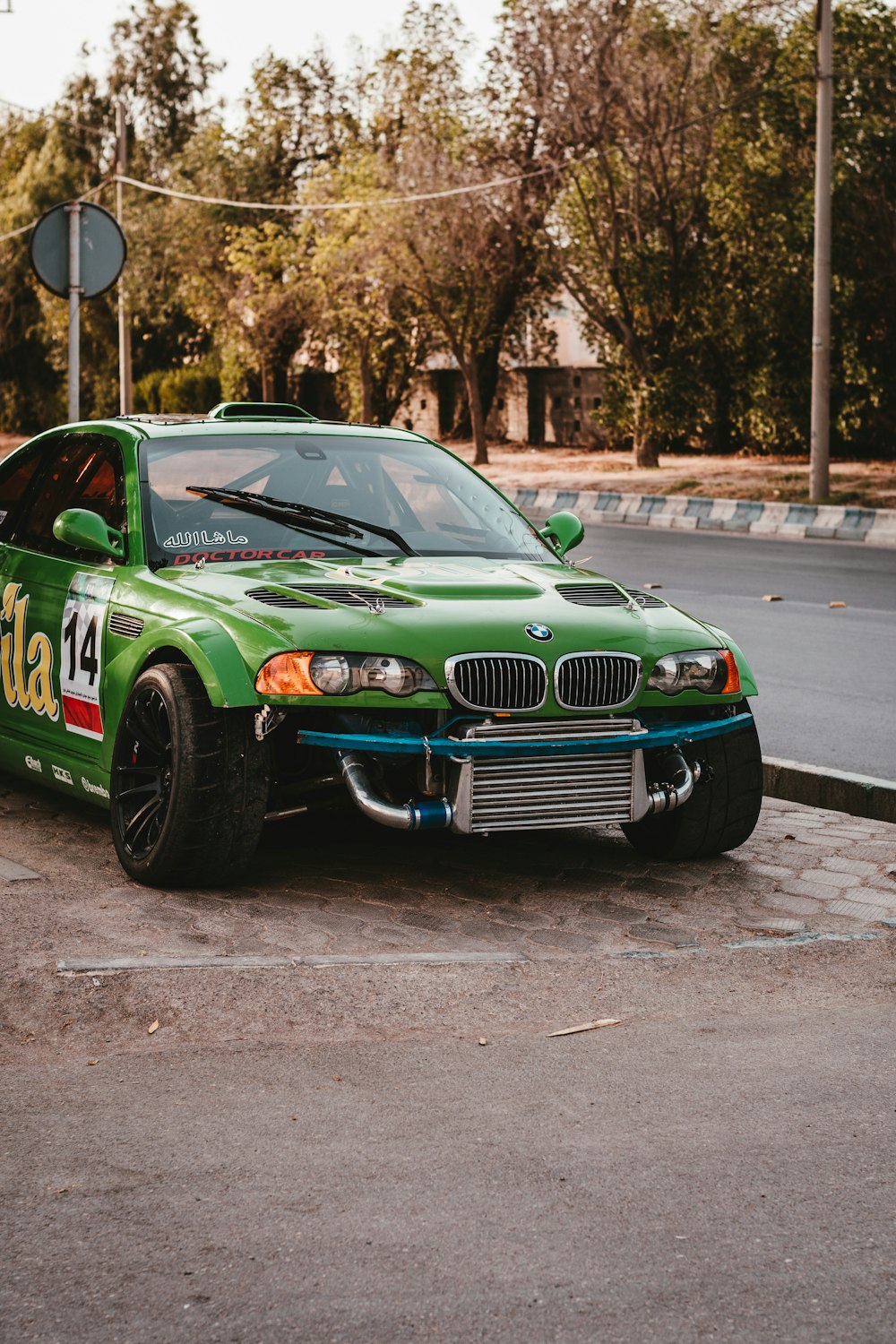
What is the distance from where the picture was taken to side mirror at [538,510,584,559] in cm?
716

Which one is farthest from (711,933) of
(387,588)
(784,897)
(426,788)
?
(387,588)

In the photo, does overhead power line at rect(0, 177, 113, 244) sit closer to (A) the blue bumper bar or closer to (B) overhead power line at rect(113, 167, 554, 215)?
(B) overhead power line at rect(113, 167, 554, 215)

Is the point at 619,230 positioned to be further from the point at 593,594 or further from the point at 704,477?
the point at 593,594

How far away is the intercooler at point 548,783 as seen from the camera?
5.52 metres

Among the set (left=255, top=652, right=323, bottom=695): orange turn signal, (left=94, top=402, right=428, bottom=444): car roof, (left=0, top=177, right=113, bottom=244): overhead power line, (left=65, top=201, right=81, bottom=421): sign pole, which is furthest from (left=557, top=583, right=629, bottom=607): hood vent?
(left=0, top=177, right=113, bottom=244): overhead power line

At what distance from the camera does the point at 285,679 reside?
5484 mm

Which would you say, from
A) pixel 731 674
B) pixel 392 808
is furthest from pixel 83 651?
pixel 731 674

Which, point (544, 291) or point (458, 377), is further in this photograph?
point (458, 377)

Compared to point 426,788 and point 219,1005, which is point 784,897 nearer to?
point 426,788

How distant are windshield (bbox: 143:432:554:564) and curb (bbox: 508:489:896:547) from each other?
14.9 meters

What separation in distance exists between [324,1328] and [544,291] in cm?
3717

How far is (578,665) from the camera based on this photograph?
5715 millimetres

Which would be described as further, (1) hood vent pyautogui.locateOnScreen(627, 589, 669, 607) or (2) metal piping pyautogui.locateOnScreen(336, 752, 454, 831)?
(1) hood vent pyautogui.locateOnScreen(627, 589, 669, 607)

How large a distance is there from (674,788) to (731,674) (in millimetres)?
489
